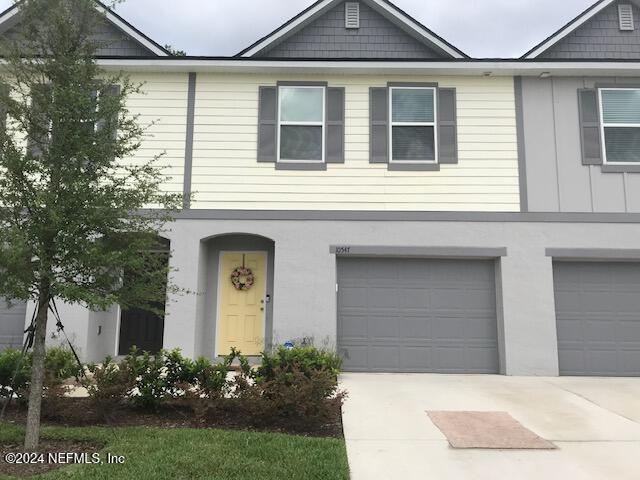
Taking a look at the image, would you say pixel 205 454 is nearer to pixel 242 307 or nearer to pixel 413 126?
pixel 242 307

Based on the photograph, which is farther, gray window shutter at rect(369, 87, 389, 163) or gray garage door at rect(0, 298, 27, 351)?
gray window shutter at rect(369, 87, 389, 163)

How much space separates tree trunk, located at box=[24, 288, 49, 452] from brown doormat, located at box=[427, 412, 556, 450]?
13.7ft

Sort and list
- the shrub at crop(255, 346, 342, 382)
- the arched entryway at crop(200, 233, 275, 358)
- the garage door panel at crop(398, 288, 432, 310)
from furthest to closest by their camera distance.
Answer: the arched entryway at crop(200, 233, 275, 358) → the garage door panel at crop(398, 288, 432, 310) → the shrub at crop(255, 346, 342, 382)

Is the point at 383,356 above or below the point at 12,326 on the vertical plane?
below

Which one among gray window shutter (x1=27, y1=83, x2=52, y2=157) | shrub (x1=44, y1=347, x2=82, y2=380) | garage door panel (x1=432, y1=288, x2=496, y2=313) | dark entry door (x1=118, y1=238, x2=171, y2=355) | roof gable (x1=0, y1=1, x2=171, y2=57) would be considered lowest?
shrub (x1=44, y1=347, x2=82, y2=380)

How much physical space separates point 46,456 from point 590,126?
34.3 feet

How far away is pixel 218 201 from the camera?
9938mm

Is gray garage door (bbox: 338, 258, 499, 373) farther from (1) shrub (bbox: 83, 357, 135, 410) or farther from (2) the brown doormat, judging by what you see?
(1) shrub (bbox: 83, 357, 135, 410)

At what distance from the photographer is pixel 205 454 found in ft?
15.4

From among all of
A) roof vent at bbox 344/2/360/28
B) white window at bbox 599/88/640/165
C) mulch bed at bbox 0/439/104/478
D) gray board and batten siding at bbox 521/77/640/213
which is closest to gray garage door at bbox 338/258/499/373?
gray board and batten siding at bbox 521/77/640/213

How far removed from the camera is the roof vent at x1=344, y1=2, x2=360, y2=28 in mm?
11047

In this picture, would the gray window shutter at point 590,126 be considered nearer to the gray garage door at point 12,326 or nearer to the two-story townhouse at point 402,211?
the two-story townhouse at point 402,211

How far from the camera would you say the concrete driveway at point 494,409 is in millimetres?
4602

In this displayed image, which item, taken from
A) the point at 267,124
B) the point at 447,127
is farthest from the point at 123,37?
the point at 447,127
